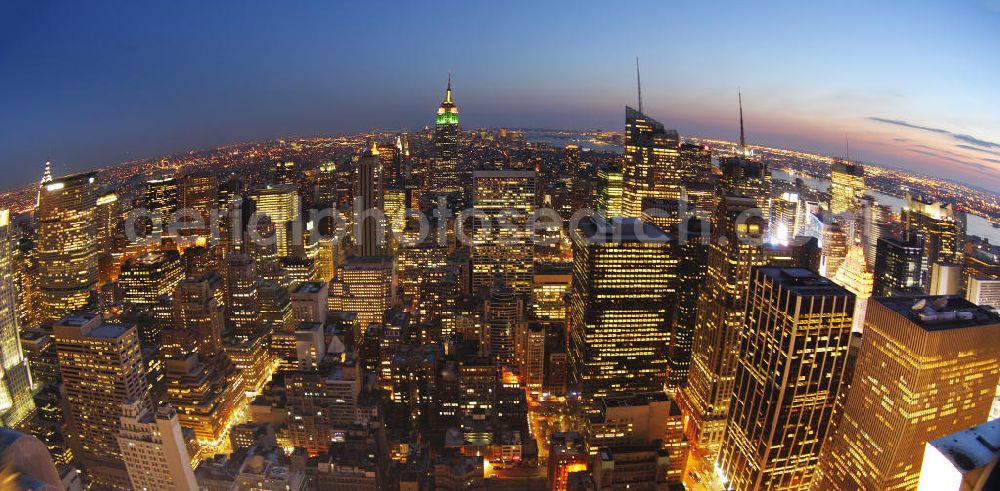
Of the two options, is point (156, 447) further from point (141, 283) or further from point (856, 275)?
point (856, 275)

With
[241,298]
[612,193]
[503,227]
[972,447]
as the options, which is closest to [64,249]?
[241,298]

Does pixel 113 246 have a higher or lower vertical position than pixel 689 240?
lower

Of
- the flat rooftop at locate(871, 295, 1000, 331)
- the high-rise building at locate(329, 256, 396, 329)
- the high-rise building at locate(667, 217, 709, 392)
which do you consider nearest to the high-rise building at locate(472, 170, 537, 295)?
the high-rise building at locate(329, 256, 396, 329)

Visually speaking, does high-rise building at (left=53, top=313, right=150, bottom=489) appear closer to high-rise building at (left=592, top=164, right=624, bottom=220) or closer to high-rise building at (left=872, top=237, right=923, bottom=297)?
high-rise building at (left=872, top=237, right=923, bottom=297)

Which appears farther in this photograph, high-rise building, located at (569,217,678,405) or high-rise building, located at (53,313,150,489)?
high-rise building, located at (569,217,678,405)

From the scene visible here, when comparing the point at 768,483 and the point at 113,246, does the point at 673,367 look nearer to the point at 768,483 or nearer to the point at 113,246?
the point at 768,483

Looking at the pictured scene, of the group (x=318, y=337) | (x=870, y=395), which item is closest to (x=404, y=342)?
(x=318, y=337)
